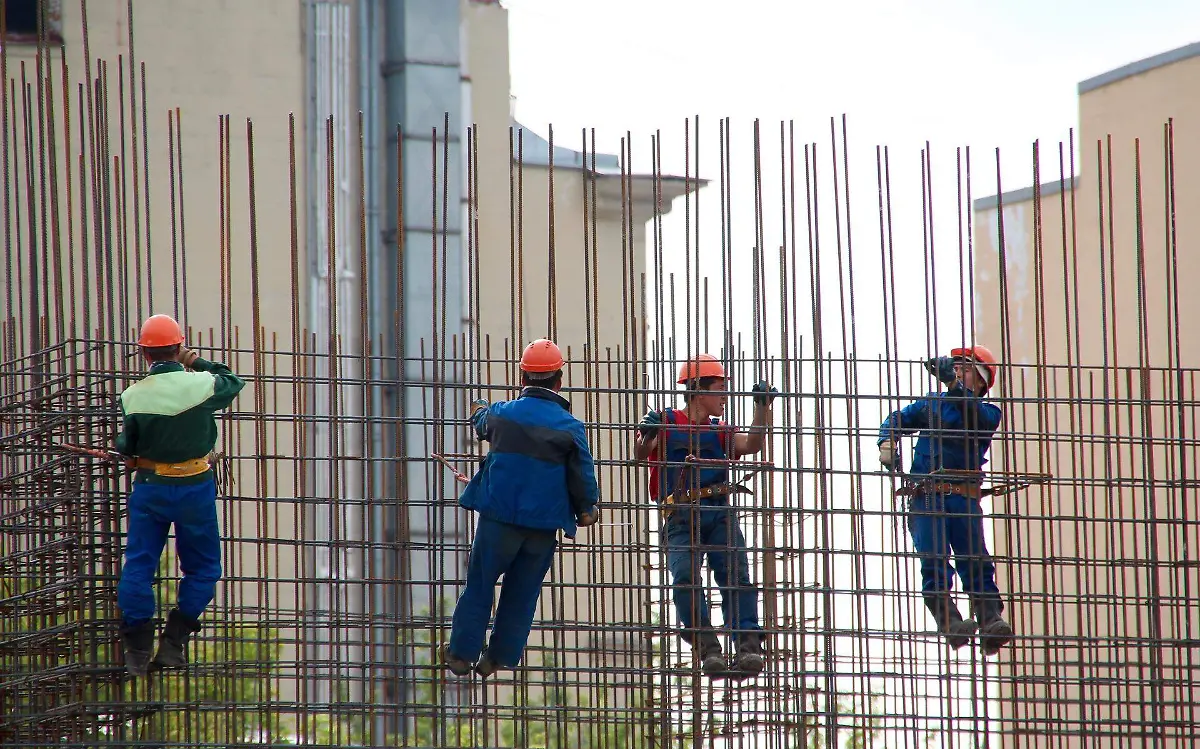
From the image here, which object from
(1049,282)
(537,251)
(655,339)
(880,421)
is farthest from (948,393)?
(537,251)

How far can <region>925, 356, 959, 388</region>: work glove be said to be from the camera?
33.7 feet

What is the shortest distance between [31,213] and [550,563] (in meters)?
4.30

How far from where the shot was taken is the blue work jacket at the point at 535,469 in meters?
9.07

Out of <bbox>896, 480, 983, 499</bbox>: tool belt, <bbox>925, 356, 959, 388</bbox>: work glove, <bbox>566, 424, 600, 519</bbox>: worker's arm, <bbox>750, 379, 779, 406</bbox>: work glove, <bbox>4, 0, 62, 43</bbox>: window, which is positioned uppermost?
<bbox>4, 0, 62, 43</bbox>: window

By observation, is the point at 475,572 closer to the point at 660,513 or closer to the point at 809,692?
the point at 660,513

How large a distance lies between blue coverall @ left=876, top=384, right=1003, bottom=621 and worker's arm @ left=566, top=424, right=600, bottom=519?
2170mm

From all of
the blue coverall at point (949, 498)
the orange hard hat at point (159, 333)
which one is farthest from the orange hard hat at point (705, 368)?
the orange hard hat at point (159, 333)

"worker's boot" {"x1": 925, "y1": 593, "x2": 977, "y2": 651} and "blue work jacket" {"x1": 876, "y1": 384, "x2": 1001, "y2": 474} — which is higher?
"blue work jacket" {"x1": 876, "y1": 384, "x2": 1001, "y2": 474}

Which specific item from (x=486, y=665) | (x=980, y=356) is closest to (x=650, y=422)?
(x=486, y=665)

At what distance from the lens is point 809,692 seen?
10008mm

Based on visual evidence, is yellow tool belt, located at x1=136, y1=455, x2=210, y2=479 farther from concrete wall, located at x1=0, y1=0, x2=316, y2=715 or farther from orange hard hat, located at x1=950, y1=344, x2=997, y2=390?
concrete wall, located at x1=0, y1=0, x2=316, y2=715

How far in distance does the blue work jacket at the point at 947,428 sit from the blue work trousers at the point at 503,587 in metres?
2.63

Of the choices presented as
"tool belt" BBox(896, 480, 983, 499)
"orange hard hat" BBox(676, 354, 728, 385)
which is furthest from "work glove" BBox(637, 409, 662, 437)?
"tool belt" BBox(896, 480, 983, 499)

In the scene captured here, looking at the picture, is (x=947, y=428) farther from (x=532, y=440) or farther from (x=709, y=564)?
(x=532, y=440)
